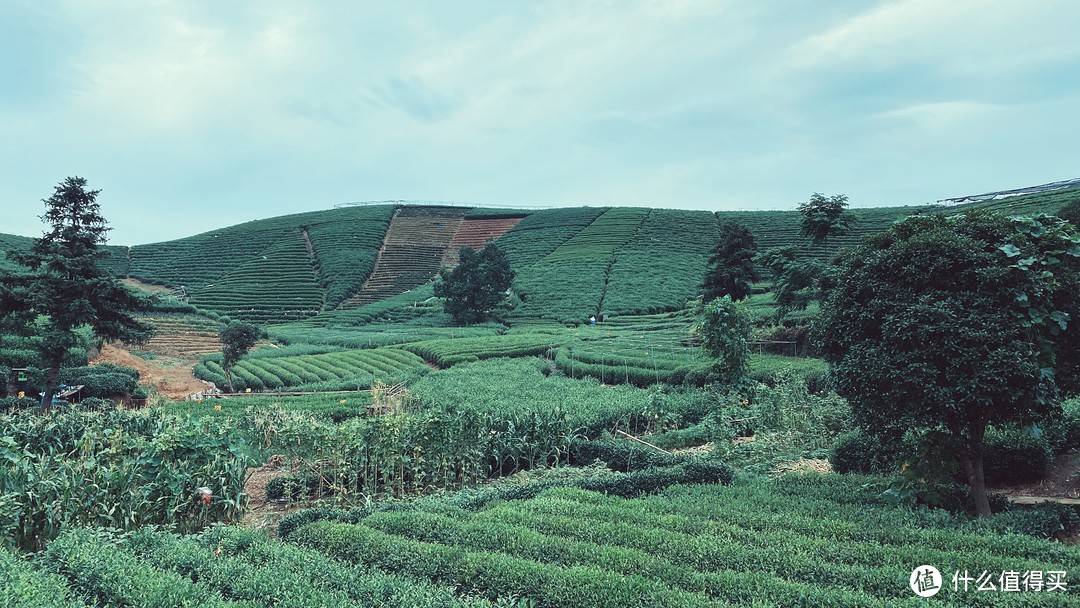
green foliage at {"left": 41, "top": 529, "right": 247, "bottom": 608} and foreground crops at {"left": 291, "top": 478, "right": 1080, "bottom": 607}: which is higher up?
green foliage at {"left": 41, "top": 529, "right": 247, "bottom": 608}

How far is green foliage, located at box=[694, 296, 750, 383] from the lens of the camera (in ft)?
67.0

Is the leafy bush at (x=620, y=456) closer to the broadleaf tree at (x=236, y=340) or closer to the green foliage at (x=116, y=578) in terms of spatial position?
the green foliage at (x=116, y=578)

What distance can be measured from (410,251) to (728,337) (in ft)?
183

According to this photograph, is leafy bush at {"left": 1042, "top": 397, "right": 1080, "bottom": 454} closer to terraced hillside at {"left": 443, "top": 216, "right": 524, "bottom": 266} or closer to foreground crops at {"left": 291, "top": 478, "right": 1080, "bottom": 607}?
foreground crops at {"left": 291, "top": 478, "right": 1080, "bottom": 607}

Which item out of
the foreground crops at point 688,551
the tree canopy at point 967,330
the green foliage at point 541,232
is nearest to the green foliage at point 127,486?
the foreground crops at point 688,551

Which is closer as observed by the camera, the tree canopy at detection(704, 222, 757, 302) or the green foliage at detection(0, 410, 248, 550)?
the green foliage at detection(0, 410, 248, 550)

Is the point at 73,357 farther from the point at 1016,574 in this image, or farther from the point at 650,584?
the point at 1016,574

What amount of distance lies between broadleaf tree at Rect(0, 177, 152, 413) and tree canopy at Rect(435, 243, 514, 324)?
25.2 metres

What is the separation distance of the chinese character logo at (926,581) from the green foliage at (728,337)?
14678mm

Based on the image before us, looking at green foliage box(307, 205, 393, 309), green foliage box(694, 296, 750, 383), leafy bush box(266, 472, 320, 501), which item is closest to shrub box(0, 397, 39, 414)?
leafy bush box(266, 472, 320, 501)

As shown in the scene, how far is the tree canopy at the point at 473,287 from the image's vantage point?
48281 mm

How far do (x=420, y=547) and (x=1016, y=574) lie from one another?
18.6 feet

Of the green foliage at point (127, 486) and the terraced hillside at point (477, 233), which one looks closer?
the green foliage at point (127, 486)

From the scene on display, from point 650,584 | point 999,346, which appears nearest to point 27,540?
point 650,584
